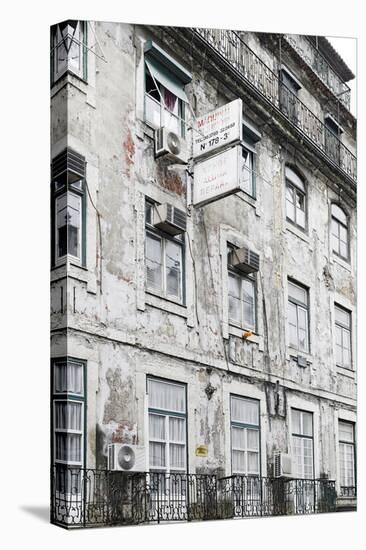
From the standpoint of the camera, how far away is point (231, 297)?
40.4ft

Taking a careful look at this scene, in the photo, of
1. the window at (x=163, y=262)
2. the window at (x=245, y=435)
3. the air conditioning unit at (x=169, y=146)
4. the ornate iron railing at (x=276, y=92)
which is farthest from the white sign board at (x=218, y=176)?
the window at (x=245, y=435)

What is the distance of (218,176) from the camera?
1166 cm

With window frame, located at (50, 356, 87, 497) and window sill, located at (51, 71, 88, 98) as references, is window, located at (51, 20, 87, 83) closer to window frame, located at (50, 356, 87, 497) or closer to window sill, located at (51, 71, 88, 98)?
window sill, located at (51, 71, 88, 98)

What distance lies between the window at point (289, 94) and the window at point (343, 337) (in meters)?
2.75

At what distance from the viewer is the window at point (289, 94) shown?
1361cm

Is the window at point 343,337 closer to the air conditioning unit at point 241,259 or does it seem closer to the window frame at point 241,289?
the window frame at point 241,289

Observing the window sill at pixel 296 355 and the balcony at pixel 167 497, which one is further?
the window sill at pixel 296 355

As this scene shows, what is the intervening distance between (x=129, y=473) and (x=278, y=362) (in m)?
3.24

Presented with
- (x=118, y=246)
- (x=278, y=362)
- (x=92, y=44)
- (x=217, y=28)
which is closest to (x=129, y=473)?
(x=118, y=246)

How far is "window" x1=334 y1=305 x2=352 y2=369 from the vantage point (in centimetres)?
1406

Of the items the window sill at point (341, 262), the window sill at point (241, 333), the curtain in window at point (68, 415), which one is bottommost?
the curtain in window at point (68, 415)

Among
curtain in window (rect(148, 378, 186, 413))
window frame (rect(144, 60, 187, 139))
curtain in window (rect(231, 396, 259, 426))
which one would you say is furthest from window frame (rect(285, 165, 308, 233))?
curtain in window (rect(148, 378, 186, 413))

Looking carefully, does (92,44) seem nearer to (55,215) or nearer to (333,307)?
(55,215)

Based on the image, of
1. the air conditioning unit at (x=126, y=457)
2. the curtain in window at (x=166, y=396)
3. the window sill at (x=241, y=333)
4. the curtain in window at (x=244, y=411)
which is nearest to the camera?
the air conditioning unit at (x=126, y=457)
